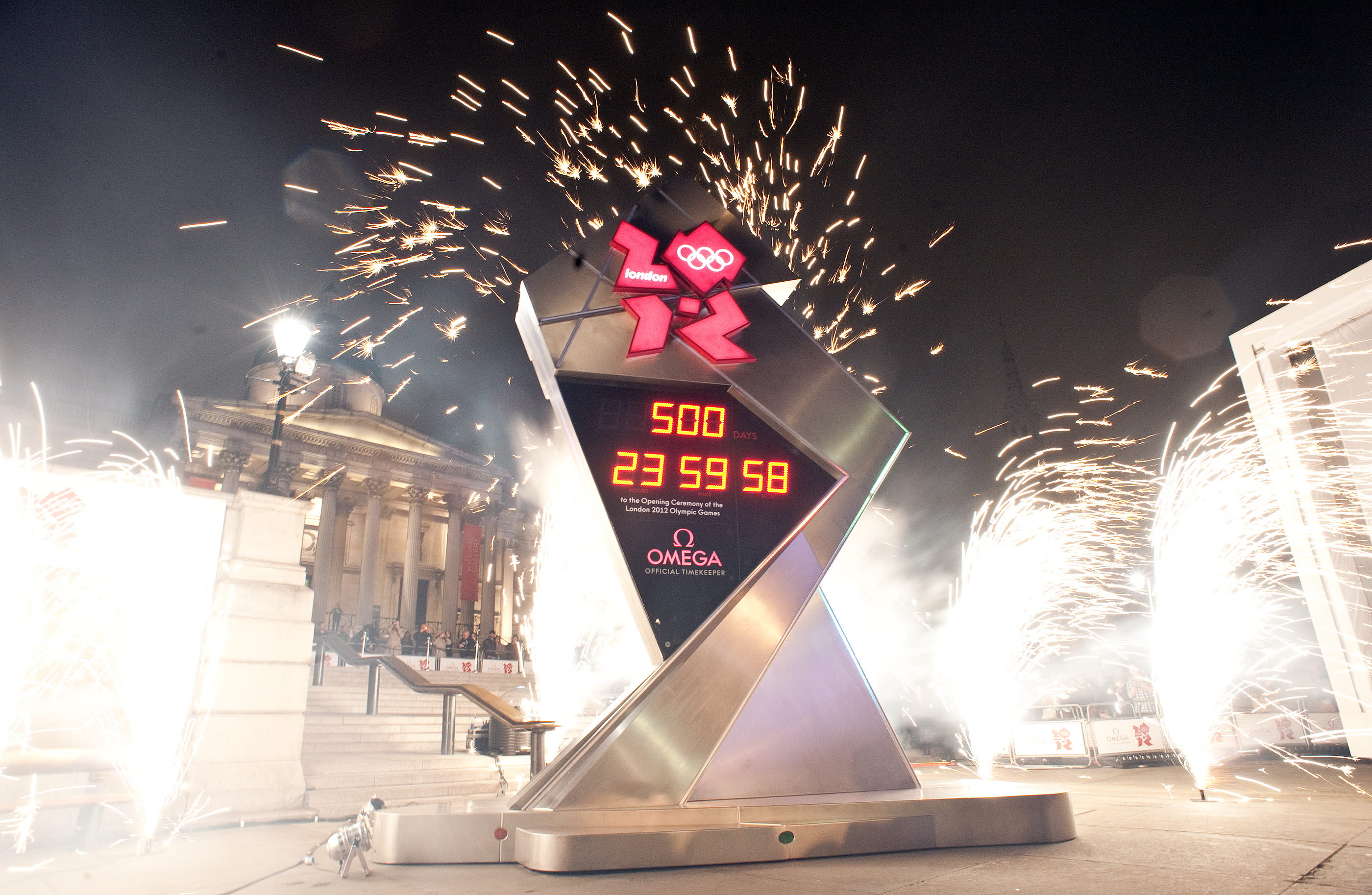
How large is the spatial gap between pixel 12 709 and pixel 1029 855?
404 inches

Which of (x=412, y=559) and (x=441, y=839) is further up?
(x=412, y=559)

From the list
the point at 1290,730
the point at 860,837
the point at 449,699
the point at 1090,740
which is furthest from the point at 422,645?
the point at 1290,730

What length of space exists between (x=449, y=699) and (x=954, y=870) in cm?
1059

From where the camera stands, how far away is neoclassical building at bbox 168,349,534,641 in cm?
3659

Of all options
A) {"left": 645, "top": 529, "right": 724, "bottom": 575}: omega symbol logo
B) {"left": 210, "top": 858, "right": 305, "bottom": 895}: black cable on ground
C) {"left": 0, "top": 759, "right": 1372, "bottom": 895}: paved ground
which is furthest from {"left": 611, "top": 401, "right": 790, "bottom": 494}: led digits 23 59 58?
{"left": 210, "top": 858, "right": 305, "bottom": 895}: black cable on ground

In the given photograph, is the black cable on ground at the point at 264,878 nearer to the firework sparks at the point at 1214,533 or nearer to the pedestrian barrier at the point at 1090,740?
the firework sparks at the point at 1214,533

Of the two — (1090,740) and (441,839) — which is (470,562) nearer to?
(1090,740)

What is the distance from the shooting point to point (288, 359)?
13.6 metres

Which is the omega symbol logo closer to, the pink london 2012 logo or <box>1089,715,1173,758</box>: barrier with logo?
the pink london 2012 logo

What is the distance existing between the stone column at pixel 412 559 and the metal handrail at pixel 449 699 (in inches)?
871

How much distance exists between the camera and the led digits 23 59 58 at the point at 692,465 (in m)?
6.18

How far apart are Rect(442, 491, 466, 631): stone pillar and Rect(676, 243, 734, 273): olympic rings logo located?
37189 millimetres

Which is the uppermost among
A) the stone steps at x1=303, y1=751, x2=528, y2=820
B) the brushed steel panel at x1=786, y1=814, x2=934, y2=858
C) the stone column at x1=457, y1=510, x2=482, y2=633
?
the stone column at x1=457, y1=510, x2=482, y2=633

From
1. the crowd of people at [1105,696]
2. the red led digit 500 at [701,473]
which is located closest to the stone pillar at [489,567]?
the crowd of people at [1105,696]
